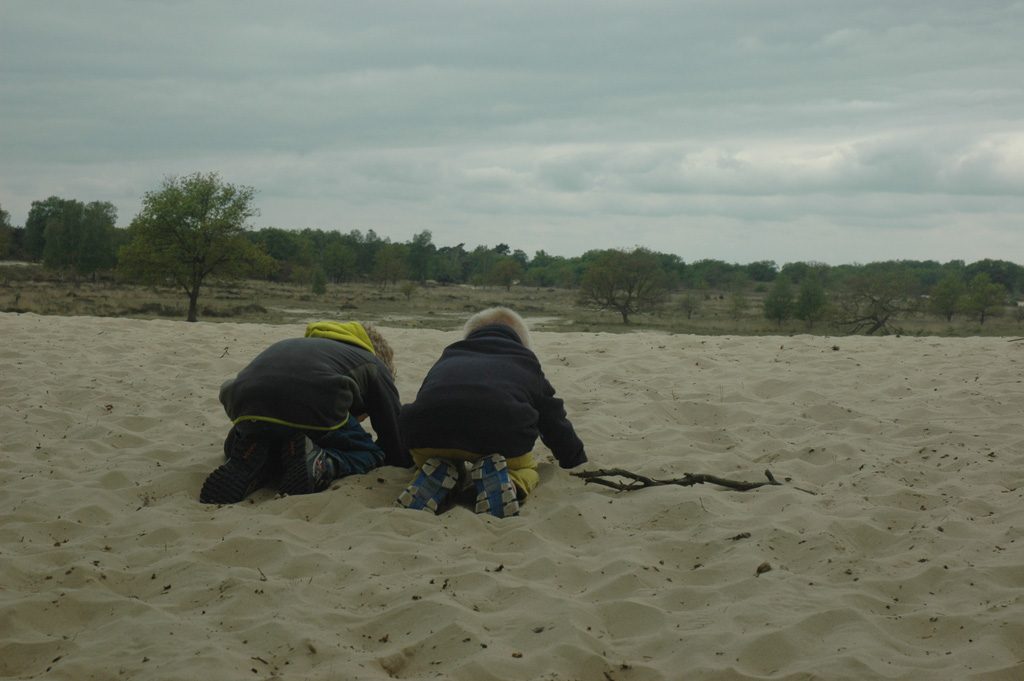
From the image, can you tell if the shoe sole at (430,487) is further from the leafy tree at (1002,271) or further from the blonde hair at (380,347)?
the leafy tree at (1002,271)

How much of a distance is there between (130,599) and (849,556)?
342 centimetres

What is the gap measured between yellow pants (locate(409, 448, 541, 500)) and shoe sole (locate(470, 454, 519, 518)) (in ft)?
0.30

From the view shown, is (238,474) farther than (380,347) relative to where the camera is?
No

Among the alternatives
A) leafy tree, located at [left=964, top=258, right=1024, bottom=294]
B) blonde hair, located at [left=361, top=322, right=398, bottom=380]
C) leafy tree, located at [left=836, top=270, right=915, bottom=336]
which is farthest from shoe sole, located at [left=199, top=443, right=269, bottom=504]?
leafy tree, located at [left=964, top=258, right=1024, bottom=294]

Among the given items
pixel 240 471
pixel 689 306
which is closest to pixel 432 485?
pixel 240 471

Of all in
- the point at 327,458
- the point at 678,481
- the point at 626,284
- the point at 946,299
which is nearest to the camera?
the point at 678,481

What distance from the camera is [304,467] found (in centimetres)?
559

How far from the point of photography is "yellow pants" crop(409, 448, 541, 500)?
534 cm

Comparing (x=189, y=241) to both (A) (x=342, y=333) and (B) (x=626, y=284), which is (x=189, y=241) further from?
(A) (x=342, y=333)

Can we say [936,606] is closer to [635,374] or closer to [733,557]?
[733,557]

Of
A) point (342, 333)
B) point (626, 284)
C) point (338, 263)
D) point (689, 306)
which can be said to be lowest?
point (342, 333)

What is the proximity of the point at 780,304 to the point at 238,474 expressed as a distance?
39.3 metres

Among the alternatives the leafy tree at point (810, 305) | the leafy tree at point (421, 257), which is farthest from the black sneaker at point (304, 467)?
the leafy tree at point (421, 257)

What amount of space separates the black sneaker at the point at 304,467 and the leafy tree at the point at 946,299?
36377 mm
